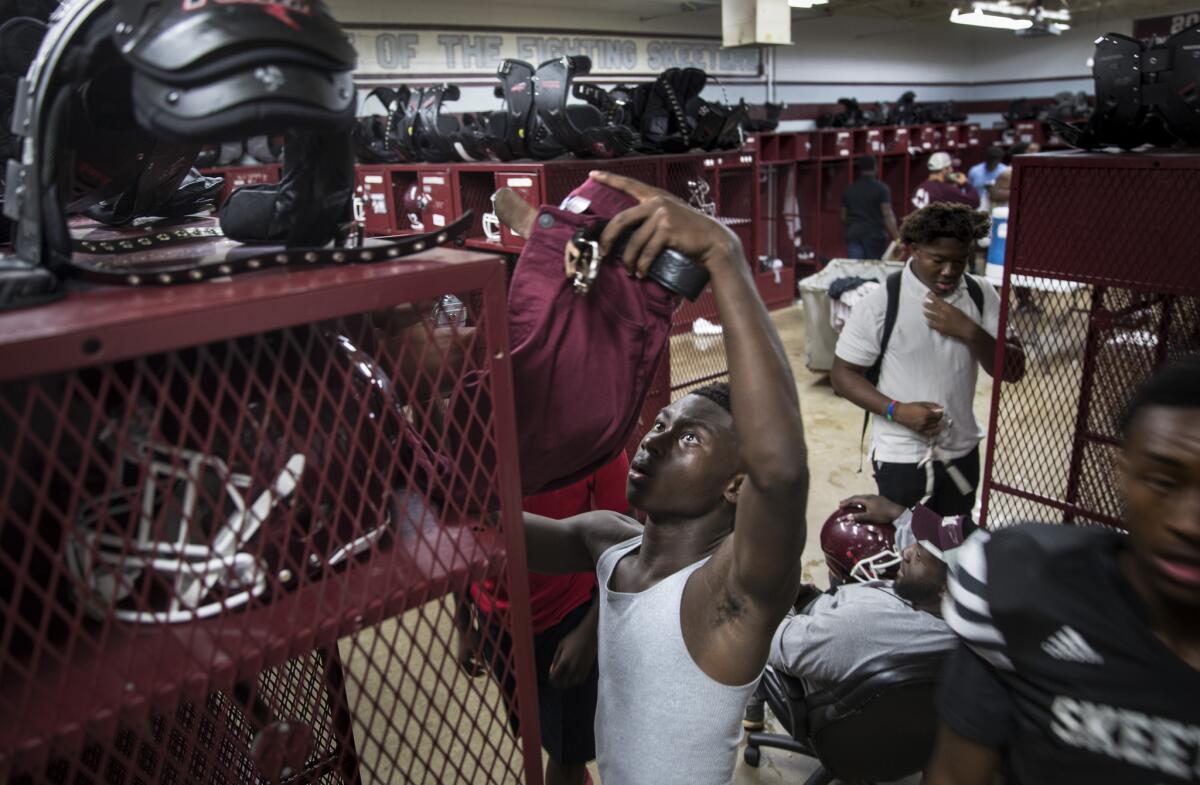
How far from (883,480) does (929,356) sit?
1.67 feet

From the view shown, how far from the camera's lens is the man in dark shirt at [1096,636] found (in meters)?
1.13

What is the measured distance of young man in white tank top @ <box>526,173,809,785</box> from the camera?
106cm

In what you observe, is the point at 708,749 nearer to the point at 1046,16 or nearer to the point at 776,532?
the point at 776,532

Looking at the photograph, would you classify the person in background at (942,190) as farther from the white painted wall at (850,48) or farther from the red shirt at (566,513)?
the white painted wall at (850,48)

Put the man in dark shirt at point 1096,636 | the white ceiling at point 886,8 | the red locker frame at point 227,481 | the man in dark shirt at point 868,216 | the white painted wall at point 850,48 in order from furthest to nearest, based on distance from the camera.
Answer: the white ceiling at point 886,8 → the white painted wall at point 850,48 → the man in dark shirt at point 868,216 → the man in dark shirt at point 1096,636 → the red locker frame at point 227,481

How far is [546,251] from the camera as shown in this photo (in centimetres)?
105

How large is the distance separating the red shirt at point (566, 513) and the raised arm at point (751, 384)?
0.94m

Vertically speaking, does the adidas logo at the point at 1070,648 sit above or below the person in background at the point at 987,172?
below

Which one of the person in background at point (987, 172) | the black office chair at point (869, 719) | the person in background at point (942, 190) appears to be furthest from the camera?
the person in background at point (987, 172)

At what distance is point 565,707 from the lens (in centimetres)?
219

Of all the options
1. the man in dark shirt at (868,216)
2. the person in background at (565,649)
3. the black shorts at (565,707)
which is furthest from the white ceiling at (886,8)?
the black shorts at (565,707)

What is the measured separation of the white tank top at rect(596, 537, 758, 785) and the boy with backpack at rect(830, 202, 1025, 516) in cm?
194

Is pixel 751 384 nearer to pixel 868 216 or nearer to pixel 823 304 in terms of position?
pixel 823 304

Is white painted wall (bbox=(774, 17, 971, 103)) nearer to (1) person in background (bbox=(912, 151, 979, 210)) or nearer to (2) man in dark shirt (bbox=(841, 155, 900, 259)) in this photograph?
(1) person in background (bbox=(912, 151, 979, 210))
